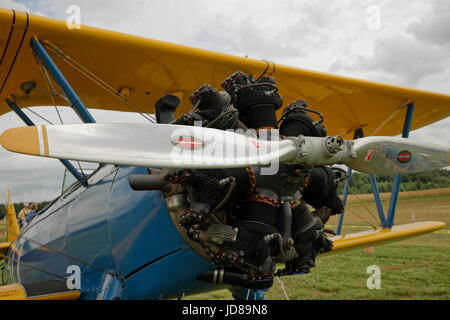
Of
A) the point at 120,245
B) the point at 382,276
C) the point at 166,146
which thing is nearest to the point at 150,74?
the point at 120,245

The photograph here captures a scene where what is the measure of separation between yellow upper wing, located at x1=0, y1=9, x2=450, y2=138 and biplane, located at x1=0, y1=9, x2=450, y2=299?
0.04 ft

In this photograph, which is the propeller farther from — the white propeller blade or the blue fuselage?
the blue fuselage

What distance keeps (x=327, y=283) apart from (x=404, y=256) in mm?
3111

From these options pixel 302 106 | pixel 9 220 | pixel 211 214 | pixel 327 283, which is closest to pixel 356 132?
pixel 327 283

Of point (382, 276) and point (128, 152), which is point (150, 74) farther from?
point (382, 276)

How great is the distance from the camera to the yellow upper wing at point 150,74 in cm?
300

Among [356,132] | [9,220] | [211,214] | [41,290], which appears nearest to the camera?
[211,214]

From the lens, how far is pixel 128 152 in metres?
1.47

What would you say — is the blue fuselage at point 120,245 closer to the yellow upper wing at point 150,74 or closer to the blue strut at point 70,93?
the blue strut at point 70,93

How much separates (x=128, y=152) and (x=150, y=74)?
8.08ft

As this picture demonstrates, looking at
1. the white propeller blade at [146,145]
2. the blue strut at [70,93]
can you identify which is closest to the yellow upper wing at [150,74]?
the blue strut at [70,93]

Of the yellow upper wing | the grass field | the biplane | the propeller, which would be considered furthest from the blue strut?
the grass field

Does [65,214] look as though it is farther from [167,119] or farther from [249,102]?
[249,102]

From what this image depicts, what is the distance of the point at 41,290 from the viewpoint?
2676mm
